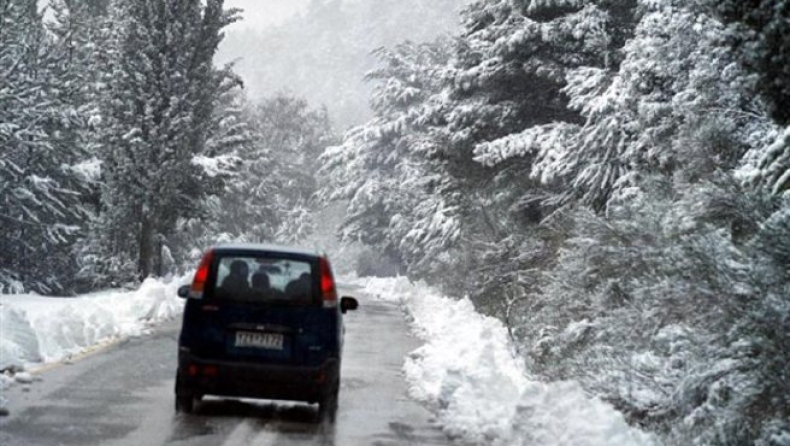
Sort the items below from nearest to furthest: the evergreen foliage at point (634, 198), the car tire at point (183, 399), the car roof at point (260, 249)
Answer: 1. the evergreen foliage at point (634, 198)
2. the car tire at point (183, 399)
3. the car roof at point (260, 249)

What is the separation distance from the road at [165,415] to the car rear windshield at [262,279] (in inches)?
49.8

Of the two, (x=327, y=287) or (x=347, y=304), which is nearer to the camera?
(x=327, y=287)

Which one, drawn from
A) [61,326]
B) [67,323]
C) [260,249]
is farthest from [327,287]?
[67,323]

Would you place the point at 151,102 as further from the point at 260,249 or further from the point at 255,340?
the point at 255,340

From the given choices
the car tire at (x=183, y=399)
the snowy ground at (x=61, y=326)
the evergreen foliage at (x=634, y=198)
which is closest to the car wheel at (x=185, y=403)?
the car tire at (x=183, y=399)

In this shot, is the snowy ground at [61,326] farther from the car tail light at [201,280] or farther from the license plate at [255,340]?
the license plate at [255,340]

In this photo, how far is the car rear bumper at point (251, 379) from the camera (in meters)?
9.87

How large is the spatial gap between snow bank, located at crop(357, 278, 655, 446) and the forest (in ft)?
1.98

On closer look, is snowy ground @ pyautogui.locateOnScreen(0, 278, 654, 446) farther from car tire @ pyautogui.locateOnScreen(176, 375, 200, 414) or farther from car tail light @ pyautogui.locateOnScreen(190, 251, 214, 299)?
car tail light @ pyautogui.locateOnScreen(190, 251, 214, 299)

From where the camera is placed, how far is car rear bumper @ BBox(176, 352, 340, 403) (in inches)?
388

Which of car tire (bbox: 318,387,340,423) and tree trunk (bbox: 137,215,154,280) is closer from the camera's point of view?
car tire (bbox: 318,387,340,423)

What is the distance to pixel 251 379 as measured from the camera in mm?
9852

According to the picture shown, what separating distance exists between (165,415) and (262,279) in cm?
167

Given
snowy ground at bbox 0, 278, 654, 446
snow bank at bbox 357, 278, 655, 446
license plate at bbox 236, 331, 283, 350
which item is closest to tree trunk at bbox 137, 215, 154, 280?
snowy ground at bbox 0, 278, 654, 446
